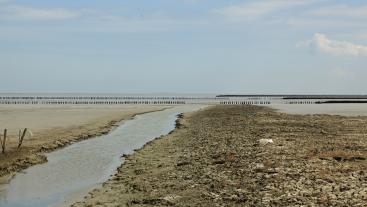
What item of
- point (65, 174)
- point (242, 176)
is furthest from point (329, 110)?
point (242, 176)

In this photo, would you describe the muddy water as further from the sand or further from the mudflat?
the sand

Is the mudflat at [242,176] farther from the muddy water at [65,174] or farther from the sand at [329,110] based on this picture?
the sand at [329,110]

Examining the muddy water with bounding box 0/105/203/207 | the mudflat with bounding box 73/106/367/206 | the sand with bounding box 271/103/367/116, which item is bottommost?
the sand with bounding box 271/103/367/116

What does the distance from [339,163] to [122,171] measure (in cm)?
973

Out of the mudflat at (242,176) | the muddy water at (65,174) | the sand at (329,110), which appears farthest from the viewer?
the sand at (329,110)

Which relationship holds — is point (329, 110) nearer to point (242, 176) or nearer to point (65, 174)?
point (65, 174)

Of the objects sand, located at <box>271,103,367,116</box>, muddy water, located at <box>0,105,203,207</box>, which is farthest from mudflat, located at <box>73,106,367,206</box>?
sand, located at <box>271,103,367,116</box>

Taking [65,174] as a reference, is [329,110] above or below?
below

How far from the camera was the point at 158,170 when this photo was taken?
2247cm

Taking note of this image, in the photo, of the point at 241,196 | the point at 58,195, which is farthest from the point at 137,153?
the point at 241,196

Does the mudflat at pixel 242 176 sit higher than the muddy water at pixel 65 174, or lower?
higher

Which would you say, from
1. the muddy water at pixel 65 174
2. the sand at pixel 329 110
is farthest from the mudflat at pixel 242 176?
the sand at pixel 329 110

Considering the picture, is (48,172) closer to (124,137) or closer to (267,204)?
(267,204)

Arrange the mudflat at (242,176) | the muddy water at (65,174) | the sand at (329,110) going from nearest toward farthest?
the mudflat at (242,176) → the muddy water at (65,174) → the sand at (329,110)
